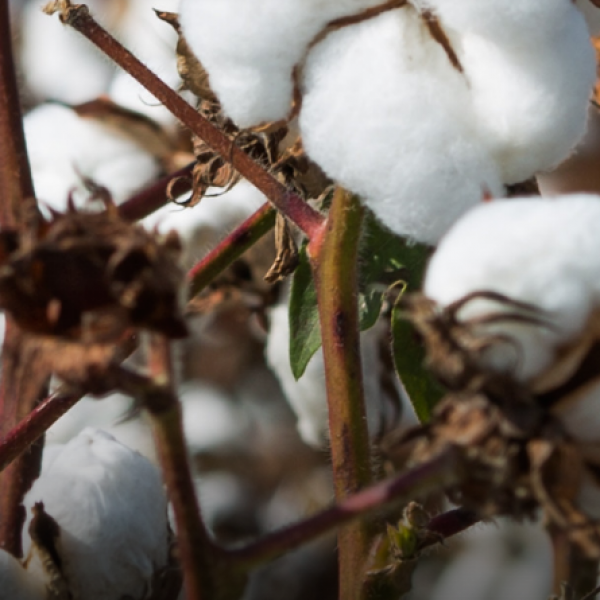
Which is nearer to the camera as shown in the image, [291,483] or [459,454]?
[459,454]

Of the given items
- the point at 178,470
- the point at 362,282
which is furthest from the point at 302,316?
the point at 178,470

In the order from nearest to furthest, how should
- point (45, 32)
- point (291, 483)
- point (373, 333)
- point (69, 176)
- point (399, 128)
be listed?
1. point (399, 128)
2. point (373, 333)
3. point (69, 176)
4. point (45, 32)
5. point (291, 483)

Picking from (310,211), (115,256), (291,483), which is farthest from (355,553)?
(291,483)

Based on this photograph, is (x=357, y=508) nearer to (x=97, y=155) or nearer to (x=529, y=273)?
(x=529, y=273)

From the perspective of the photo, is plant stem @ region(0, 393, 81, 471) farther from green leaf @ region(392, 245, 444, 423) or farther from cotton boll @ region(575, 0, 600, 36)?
cotton boll @ region(575, 0, 600, 36)

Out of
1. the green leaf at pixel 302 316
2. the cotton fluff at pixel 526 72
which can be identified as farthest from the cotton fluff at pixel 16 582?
the cotton fluff at pixel 526 72

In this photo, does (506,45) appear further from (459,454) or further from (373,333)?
(373,333)

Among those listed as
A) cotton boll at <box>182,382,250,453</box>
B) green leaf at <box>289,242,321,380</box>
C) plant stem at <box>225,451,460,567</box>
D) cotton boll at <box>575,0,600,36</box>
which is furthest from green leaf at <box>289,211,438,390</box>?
cotton boll at <box>182,382,250,453</box>

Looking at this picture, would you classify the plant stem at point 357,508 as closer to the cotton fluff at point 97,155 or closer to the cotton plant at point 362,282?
the cotton plant at point 362,282
